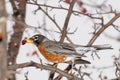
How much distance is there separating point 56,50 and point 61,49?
7 cm

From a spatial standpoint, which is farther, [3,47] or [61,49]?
[61,49]

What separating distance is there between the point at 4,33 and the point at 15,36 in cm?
110

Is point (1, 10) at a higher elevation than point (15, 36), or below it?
higher

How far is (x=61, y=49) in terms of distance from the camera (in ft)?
3.69

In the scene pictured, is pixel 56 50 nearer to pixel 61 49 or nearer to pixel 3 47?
pixel 61 49

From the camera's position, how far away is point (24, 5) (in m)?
1.32

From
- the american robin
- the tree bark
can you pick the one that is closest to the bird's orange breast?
the american robin

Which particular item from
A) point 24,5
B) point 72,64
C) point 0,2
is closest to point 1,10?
point 0,2

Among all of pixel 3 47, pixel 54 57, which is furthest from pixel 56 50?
pixel 3 47

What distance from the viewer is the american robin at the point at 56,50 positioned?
1042 mm

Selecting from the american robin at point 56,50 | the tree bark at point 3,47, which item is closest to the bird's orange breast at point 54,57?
the american robin at point 56,50

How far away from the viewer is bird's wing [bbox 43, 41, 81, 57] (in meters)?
1.06

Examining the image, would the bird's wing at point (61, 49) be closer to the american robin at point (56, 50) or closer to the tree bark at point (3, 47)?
the american robin at point (56, 50)

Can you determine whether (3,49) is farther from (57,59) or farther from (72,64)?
(57,59)
